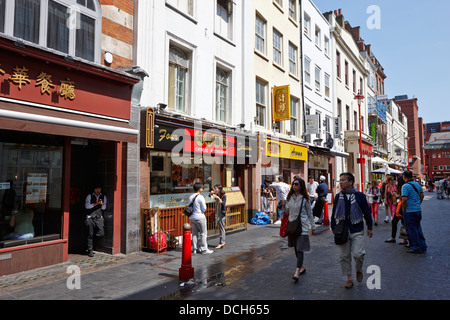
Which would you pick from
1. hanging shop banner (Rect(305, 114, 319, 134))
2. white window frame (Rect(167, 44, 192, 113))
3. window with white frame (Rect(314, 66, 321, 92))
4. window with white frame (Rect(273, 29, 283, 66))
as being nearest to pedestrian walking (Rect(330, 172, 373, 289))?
white window frame (Rect(167, 44, 192, 113))

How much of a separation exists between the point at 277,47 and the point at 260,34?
1803 millimetres

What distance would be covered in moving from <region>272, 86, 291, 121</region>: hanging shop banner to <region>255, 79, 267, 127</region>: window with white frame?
0.48m

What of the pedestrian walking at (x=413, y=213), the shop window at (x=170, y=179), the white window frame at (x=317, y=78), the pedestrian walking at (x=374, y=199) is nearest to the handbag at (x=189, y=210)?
the shop window at (x=170, y=179)

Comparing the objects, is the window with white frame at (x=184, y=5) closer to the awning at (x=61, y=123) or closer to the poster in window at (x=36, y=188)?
the awning at (x=61, y=123)

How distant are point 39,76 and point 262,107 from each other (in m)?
10.1

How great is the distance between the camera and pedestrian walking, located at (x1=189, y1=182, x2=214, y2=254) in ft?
25.4

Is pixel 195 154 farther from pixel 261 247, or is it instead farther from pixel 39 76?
pixel 39 76

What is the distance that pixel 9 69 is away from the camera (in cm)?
581

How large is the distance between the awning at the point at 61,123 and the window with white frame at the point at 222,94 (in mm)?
4869

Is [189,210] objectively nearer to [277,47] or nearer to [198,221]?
[198,221]

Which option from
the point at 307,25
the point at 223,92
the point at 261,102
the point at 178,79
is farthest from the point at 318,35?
the point at 178,79

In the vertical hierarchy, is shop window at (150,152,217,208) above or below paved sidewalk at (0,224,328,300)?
above

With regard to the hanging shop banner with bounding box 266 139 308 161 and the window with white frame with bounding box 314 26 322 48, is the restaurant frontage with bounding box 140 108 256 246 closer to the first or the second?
the hanging shop banner with bounding box 266 139 308 161

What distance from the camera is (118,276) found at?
5.91 metres
